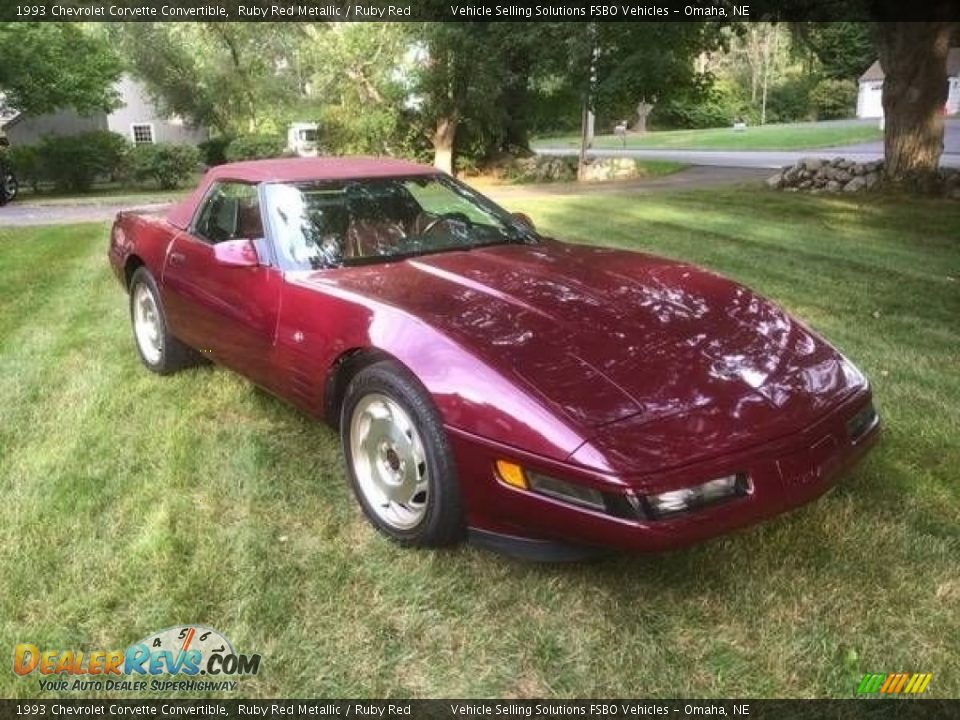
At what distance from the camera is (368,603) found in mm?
2623

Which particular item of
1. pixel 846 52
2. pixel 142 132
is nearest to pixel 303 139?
pixel 142 132

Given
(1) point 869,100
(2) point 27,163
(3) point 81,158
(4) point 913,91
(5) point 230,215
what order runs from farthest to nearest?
1. (1) point 869,100
2. (3) point 81,158
3. (2) point 27,163
4. (4) point 913,91
5. (5) point 230,215

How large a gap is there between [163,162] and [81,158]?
2.06 metres

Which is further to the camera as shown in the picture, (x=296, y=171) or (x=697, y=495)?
(x=296, y=171)

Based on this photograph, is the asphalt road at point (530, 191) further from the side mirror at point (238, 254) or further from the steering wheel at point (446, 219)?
the side mirror at point (238, 254)

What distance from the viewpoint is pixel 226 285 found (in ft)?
12.3

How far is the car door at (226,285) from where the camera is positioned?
138 inches

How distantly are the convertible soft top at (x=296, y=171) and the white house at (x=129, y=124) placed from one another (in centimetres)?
2686

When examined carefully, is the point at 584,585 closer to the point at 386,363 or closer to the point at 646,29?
the point at 386,363

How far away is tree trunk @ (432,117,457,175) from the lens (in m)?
22.2

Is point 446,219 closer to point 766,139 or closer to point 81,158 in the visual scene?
point 81,158

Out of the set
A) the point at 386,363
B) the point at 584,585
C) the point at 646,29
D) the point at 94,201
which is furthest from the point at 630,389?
the point at 94,201

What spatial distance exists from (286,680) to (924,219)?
10813 mm

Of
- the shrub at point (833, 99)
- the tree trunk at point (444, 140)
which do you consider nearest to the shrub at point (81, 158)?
the tree trunk at point (444, 140)
